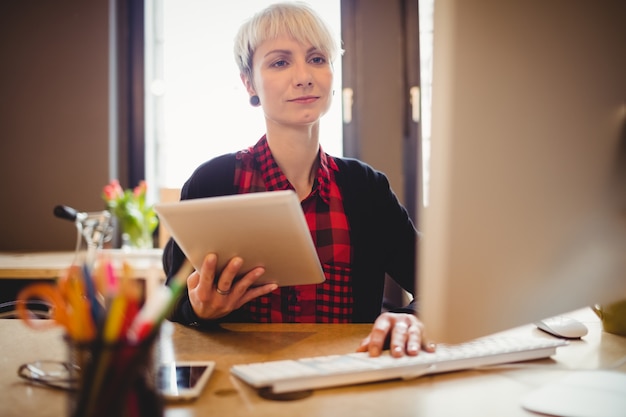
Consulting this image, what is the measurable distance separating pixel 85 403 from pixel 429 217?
0.30 metres

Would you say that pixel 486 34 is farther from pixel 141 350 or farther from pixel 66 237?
pixel 66 237

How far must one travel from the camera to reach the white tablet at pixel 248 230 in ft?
2.38

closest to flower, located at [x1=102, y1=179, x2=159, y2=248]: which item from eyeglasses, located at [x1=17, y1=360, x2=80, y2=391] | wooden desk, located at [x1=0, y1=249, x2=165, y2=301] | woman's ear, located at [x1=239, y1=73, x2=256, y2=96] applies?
wooden desk, located at [x1=0, y1=249, x2=165, y2=301]

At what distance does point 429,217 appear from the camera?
397 mm

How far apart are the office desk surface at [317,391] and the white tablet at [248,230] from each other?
130 mm

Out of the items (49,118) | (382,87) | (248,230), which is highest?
(382,87)

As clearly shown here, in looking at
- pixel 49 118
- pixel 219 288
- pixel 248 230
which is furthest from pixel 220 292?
pixel 49 118

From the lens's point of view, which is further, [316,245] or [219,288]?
[316,245]

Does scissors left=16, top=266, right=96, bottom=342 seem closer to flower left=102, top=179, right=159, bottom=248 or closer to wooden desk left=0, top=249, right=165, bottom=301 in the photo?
wooden desk left=0, top=249, right=165, bottom=301

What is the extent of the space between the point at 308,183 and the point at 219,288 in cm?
52

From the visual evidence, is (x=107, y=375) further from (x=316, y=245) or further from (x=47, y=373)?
(x=316, y=245)

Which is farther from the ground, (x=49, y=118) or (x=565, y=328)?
(x=49, y=118)

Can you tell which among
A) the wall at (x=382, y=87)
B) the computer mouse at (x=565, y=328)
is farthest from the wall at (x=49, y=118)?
the computer mouse at (x=565, y=328)

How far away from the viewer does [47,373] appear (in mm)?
676
